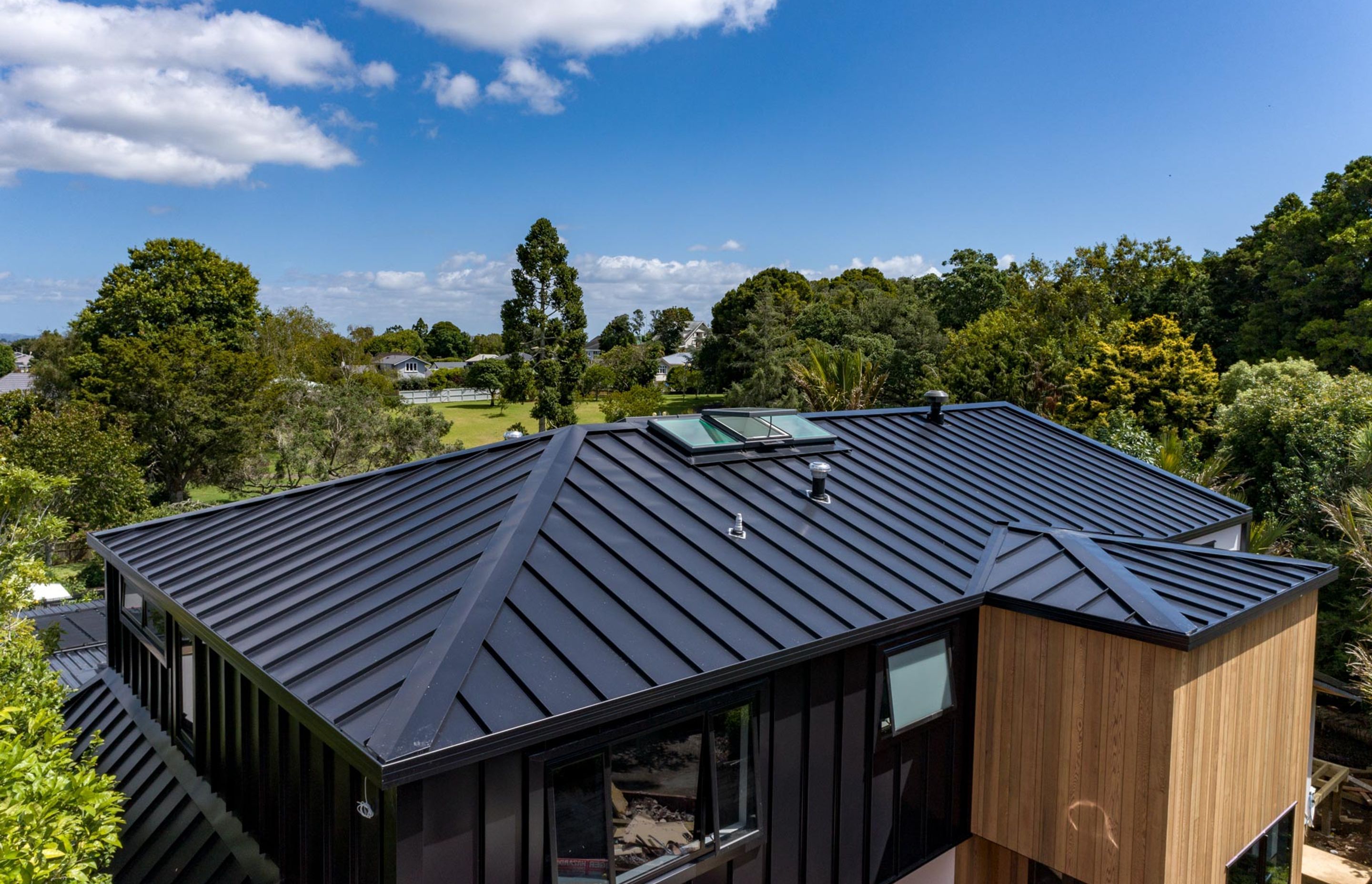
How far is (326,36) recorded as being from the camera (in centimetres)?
1781

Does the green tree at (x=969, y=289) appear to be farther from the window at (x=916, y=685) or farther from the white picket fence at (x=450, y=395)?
the window at (x=916, y=685)

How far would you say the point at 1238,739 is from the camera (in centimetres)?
682

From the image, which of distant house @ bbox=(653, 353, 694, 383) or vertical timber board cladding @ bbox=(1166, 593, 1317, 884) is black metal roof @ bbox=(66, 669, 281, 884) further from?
distant house @ bbox=(653, 353, 694, 383)

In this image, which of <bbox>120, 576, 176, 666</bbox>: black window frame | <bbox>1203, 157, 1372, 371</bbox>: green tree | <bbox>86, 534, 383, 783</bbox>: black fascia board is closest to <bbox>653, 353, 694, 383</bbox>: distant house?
<bbox>1203, 157, 1372, 371</bbox>: green tree

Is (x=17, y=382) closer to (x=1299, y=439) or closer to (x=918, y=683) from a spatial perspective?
(x=918, y=683)

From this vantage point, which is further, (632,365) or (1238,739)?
(632,365)

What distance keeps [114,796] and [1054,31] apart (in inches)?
954

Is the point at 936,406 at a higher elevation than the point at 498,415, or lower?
higher

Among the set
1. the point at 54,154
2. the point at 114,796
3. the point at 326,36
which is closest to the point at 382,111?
the point at 54,154

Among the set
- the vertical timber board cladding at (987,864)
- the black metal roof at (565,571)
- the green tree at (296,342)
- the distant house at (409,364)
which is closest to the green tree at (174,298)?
the green tree at (296,342)

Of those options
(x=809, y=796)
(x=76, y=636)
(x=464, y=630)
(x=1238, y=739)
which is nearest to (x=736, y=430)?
(x=809, y=796)

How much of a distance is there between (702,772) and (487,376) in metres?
64.3

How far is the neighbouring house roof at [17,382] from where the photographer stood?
54.0 m

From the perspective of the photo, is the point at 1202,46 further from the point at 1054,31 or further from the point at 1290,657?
the point at 1290,657
